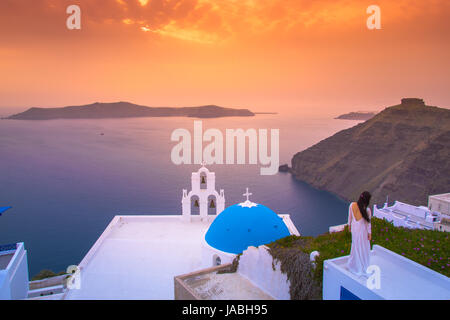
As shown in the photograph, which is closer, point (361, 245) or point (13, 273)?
point (361, 245)

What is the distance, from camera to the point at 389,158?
55438 mm

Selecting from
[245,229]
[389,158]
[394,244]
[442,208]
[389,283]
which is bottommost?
[442,208]

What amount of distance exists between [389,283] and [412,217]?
16003 mm

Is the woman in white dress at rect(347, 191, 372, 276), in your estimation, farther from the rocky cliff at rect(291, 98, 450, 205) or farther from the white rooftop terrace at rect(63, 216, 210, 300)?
the rocky cliff at rect(291, 98, 450, 205)

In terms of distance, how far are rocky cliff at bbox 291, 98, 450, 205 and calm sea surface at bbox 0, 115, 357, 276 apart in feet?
15.0

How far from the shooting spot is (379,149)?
5728 cm

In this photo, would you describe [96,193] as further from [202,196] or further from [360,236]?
[360,236]

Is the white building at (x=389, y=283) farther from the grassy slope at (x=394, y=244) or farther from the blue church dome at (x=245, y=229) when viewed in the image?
the blue church dome at (x=245, y=229)

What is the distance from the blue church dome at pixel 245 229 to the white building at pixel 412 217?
9606 millimetres

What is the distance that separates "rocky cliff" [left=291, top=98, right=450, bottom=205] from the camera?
146 feet

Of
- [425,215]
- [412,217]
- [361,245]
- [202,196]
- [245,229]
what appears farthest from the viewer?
[202,196]

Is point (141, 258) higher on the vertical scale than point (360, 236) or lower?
lower

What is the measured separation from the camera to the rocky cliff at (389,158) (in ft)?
146

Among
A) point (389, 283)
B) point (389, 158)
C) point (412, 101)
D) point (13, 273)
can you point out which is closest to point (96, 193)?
point (13, 273)
